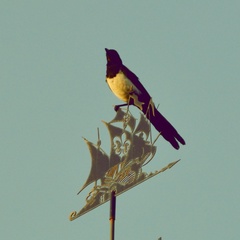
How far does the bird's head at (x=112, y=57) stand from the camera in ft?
27.5

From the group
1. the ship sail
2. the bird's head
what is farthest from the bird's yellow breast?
the ship sail

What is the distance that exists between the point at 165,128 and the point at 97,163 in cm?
137

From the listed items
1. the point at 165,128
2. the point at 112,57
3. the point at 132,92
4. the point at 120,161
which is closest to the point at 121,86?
the point at 132,92

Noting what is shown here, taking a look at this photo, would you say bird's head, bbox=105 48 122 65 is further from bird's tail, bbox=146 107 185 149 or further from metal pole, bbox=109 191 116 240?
metal pole, bbox=109 191 116 240

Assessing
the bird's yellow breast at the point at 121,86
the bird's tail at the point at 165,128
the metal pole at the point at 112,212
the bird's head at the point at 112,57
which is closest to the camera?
the metal pole at the point at 112,212

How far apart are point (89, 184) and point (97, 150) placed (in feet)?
0.85

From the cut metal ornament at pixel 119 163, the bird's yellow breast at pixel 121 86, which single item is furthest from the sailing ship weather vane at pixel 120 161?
the bird's yellow breast at pixel 121 86

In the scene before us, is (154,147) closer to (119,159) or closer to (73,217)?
(119,159)

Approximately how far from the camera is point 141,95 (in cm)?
797

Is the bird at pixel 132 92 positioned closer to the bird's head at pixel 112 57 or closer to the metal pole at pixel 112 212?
the bird's head at pixel 112 57

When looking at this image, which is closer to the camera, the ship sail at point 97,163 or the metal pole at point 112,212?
the metal pole at point 112,212

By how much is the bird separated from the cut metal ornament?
2.78ft

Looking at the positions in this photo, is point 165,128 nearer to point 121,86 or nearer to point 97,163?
point 121,86

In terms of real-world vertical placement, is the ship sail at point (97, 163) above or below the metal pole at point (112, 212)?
above
